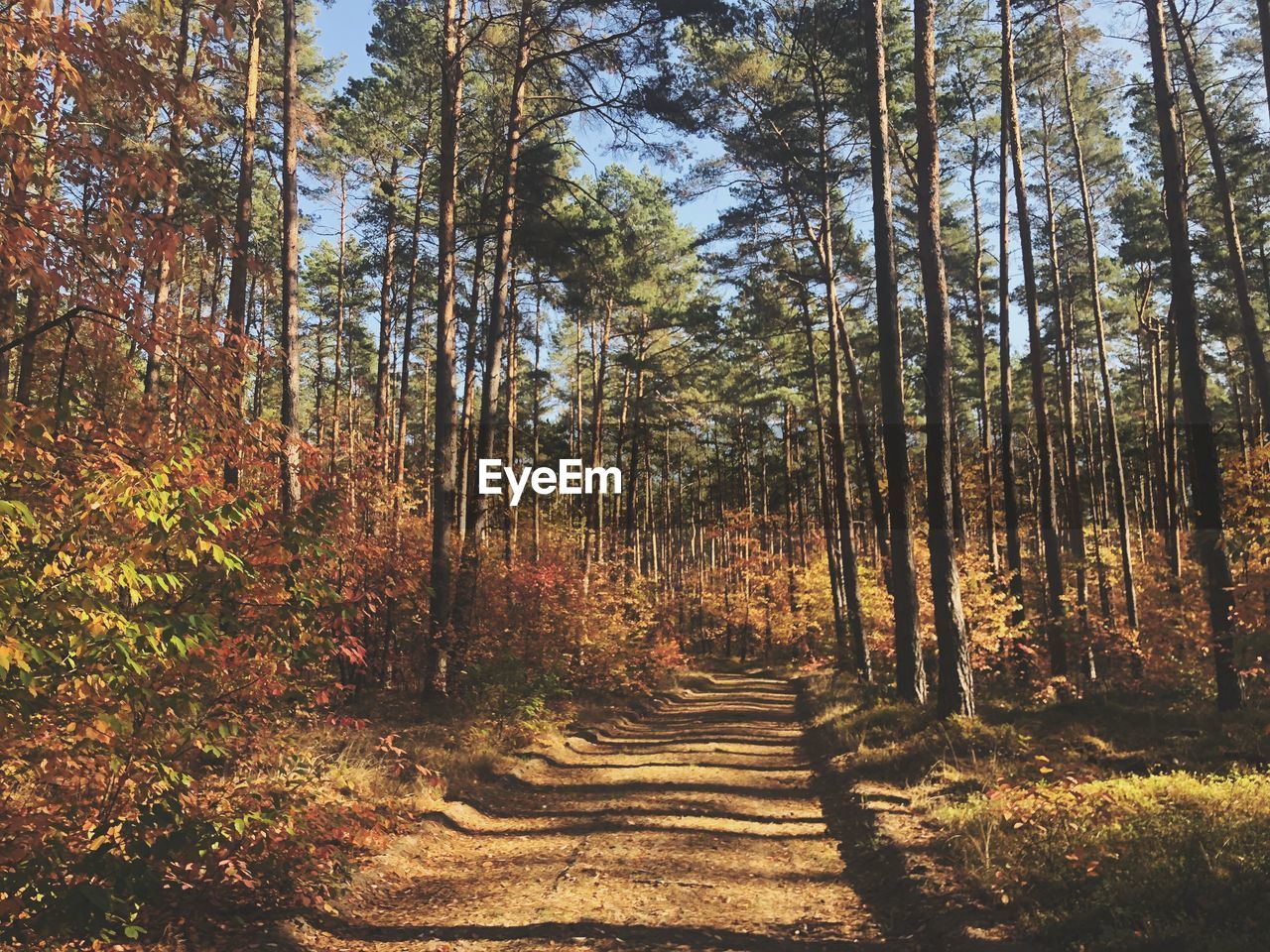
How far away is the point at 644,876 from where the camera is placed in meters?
6.70

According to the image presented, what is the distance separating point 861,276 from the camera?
23297 mm

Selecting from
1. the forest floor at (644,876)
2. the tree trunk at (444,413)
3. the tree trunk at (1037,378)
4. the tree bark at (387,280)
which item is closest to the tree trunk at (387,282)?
the tree bark at (387,280)

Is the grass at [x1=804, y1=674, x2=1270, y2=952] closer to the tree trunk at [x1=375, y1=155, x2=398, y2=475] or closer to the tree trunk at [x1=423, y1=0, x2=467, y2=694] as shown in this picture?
the tree trunk at [x1=423, y1=0, x2=467, y2=694]

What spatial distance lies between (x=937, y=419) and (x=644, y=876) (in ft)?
24.3

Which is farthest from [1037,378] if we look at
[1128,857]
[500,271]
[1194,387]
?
[1128,857]

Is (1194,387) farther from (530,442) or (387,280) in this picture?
(530,442)

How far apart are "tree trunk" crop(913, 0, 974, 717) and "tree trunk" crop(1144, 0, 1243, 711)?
146 inches

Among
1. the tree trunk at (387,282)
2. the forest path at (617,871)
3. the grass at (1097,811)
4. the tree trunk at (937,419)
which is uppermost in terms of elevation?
the tree trunk at (387,282)

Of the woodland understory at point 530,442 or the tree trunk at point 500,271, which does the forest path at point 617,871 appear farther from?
the tree trunk at point 500,271

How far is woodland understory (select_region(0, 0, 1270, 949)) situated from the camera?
12.0ft

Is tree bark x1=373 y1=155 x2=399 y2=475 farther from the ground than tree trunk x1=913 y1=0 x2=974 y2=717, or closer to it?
farther from the ground

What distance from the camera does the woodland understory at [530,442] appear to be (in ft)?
12.0

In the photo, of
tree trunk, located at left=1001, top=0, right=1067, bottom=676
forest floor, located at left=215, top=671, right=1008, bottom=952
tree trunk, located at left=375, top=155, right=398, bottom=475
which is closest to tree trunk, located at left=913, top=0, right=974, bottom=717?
forest floor, located at left=215, top=671, right=1008, bottom=952

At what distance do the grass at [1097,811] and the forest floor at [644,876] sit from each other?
19.1 inches
